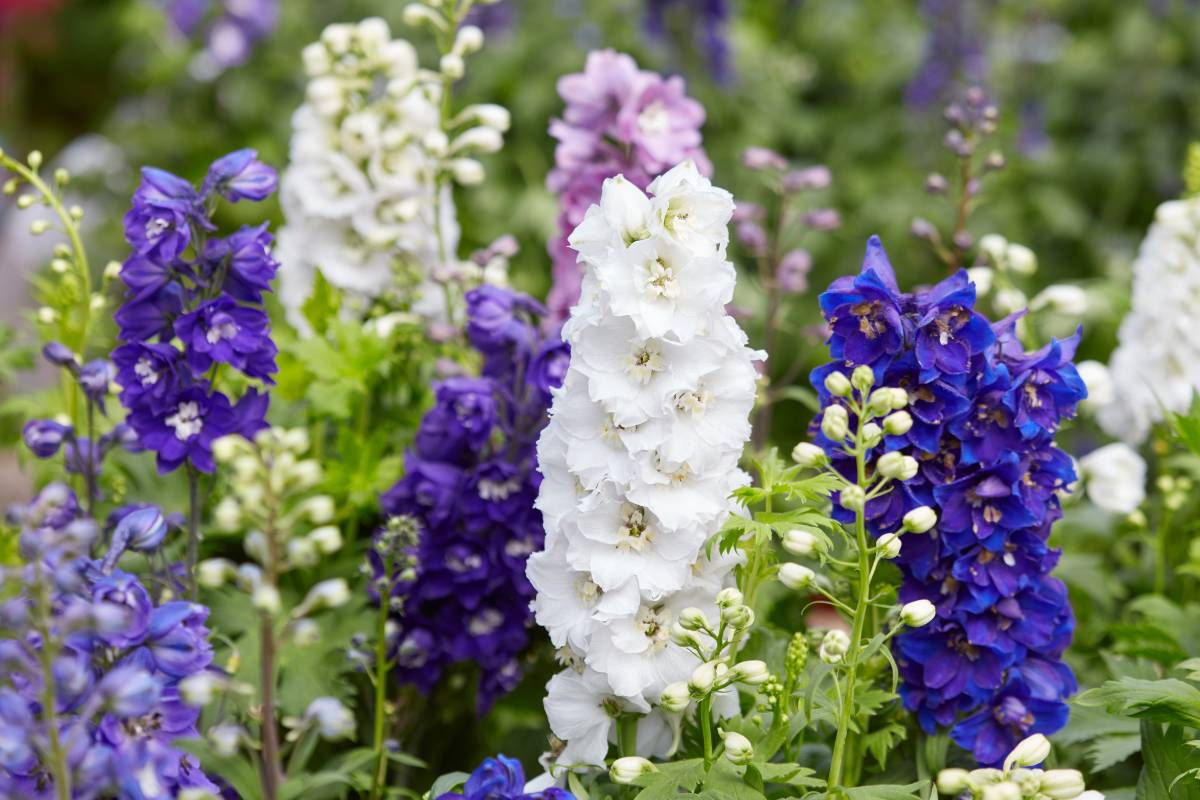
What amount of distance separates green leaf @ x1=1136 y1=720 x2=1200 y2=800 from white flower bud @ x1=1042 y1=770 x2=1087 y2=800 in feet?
1.30

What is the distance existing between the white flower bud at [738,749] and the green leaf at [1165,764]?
75 centimetres

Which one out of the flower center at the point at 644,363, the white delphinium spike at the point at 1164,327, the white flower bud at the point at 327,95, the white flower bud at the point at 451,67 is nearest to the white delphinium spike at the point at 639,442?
the flower center at the point at 644,363

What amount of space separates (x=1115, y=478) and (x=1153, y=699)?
1.05 m

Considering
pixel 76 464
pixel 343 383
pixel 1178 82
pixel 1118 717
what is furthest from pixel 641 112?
pixel 1178 82

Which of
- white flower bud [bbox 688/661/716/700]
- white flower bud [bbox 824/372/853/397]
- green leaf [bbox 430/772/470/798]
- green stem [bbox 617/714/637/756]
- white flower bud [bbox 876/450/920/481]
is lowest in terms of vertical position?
green leaf [bbox 430/772/470/798]

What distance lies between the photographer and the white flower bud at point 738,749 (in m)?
1.90

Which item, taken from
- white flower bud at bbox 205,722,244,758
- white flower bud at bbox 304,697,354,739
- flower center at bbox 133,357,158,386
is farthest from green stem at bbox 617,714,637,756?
flower center at bbox 133,357,158,386

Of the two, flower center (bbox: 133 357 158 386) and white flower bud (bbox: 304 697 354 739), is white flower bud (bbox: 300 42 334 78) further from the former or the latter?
white flower bud (bbox: 304 697 354 739)

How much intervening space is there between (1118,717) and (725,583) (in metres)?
0.89

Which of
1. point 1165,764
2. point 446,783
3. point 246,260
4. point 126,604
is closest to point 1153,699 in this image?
point 1165,764

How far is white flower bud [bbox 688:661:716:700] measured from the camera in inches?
75.3

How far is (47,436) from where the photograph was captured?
221cm

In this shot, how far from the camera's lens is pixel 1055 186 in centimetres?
615

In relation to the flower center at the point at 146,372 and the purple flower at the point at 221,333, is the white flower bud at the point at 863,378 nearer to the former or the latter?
the purple flower at the point at 221,333
